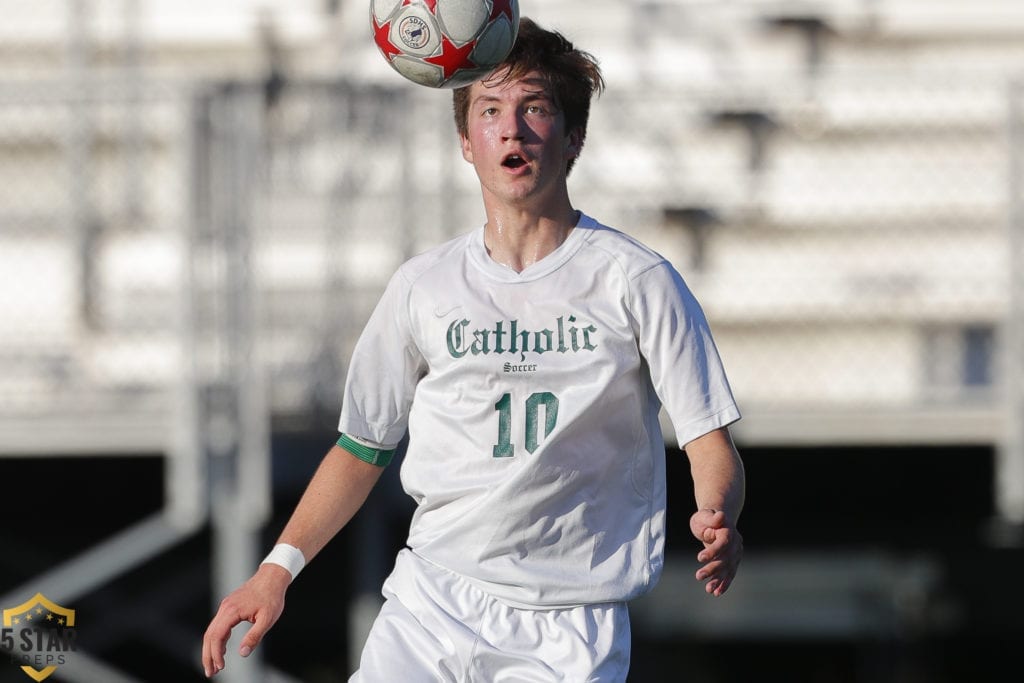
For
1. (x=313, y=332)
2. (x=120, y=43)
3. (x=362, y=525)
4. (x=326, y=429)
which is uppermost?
(x=120, y=43)

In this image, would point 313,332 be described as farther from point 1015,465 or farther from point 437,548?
point 437,548

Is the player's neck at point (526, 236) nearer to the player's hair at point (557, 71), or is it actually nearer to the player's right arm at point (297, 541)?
the player's hair at point (557, 71)

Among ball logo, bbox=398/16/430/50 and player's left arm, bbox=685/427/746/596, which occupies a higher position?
ball logo, bbox=398/16/430/50

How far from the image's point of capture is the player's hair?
10.3 ft

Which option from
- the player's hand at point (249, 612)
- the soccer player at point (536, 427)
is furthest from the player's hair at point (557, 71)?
the player's hand at point (249, 612)

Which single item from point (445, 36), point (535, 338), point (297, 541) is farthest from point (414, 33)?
point (297, 541)

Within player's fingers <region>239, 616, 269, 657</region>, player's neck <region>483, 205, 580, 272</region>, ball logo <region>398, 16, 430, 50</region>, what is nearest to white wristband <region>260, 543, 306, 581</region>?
player's fingers <region>239, 616, 269, 657</region>

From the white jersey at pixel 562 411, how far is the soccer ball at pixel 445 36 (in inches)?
20.9

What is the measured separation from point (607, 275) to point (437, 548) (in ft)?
2.27

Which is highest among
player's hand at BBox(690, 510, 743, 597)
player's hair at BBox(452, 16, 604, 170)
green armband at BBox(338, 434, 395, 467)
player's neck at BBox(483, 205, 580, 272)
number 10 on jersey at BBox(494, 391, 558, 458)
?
player's hair at BBox(452, 16, 604, 170)

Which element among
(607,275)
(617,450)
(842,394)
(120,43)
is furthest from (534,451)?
(120,43)

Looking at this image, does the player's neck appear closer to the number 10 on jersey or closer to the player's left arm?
the number 10 on jersey

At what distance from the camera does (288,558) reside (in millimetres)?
3146

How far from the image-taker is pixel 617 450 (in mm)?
3092
